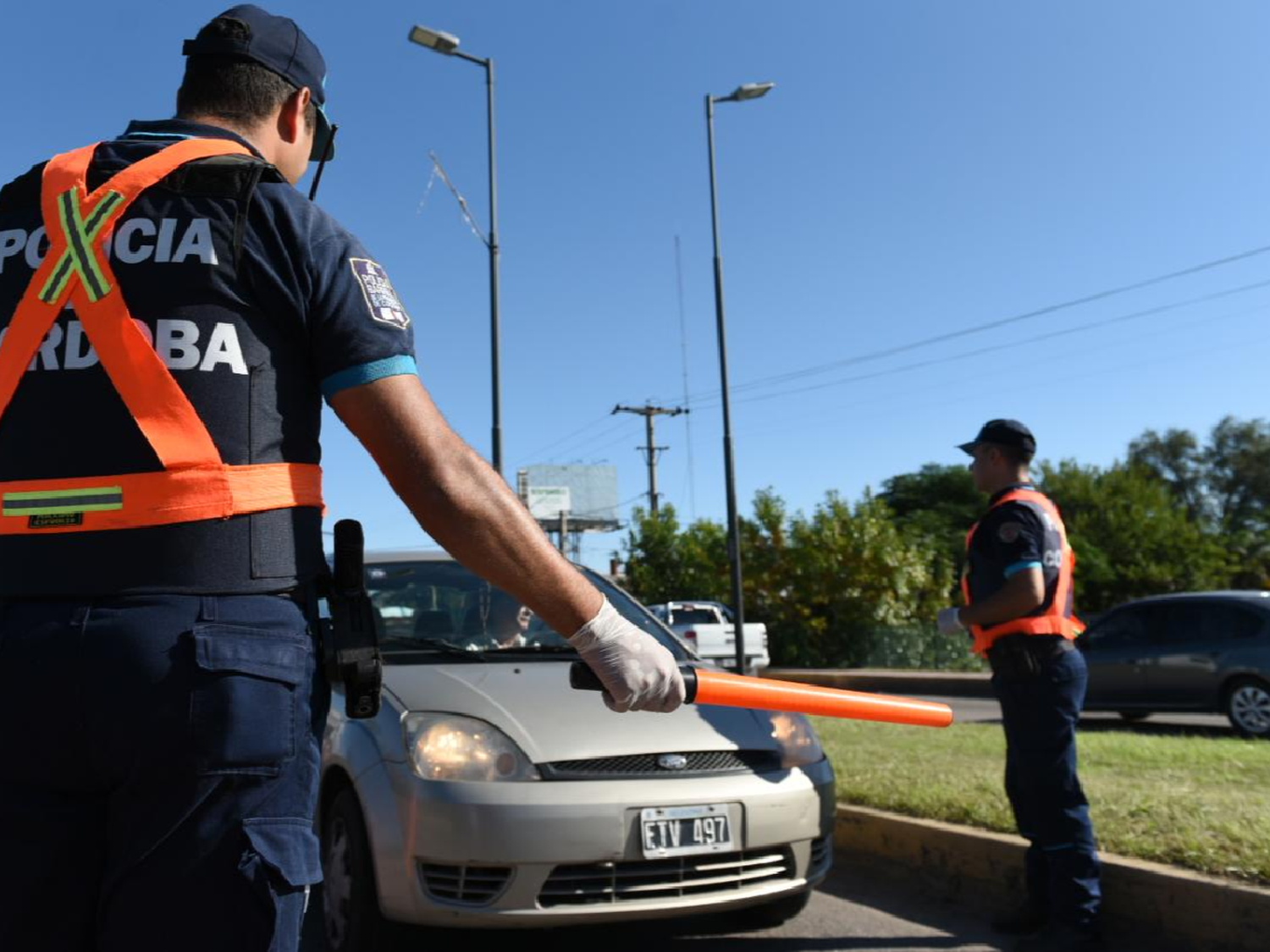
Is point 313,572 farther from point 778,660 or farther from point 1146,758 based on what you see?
point 778,660

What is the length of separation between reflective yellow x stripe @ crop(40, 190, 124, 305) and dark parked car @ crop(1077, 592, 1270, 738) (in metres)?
13.0

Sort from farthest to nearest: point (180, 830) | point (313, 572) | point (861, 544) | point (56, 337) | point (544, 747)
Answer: point (861, 544) → point (544, 747) → point (313, 572) → point (56, 337) → point (180, 830)

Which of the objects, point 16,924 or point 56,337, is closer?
point 16,924

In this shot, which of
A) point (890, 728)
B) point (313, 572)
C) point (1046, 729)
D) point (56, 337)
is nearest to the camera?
point (56, 337)

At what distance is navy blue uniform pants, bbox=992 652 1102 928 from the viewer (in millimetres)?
4199

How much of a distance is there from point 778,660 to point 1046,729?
1040 inches

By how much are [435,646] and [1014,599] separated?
221cm

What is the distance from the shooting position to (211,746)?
5.03 feet

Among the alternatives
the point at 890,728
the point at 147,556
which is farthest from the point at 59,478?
the point at 890,728

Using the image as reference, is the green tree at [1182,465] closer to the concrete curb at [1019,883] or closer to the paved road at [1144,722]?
the paved road at [1144,722]

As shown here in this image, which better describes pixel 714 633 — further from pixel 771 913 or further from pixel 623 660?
pixel 623 660

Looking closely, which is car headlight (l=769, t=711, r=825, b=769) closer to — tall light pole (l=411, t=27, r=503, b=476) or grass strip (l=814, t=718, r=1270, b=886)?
grass strip (l=814, t=718, r=1270, b=886)

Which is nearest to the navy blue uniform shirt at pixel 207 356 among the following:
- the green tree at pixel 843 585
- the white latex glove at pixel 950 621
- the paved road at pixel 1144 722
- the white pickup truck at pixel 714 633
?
the white latex glove at pixel 950 621

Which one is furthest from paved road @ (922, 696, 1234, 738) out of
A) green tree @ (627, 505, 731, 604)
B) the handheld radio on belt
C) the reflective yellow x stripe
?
green tree @ (627, 505, 731, 604)
